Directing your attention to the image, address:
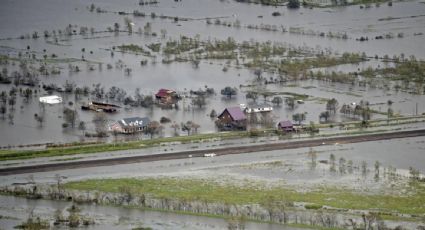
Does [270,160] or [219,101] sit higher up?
[219,101]

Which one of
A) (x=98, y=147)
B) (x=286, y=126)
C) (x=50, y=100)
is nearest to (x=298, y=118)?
(x=286, y=126)

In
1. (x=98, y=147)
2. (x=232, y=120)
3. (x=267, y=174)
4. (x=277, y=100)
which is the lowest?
(x=267, y=174)

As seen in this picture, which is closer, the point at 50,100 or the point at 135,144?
the point at 135,144

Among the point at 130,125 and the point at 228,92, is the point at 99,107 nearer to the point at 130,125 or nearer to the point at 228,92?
the point at 130,125

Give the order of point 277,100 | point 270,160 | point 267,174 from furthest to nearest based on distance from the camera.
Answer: point 277,100, point 270,160, point 267,174

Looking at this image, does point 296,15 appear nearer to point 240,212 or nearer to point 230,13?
point 230,13

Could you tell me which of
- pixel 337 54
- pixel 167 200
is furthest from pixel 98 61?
pixel 167 200

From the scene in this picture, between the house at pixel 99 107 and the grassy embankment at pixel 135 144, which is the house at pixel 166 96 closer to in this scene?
the house at pixel 99 107
